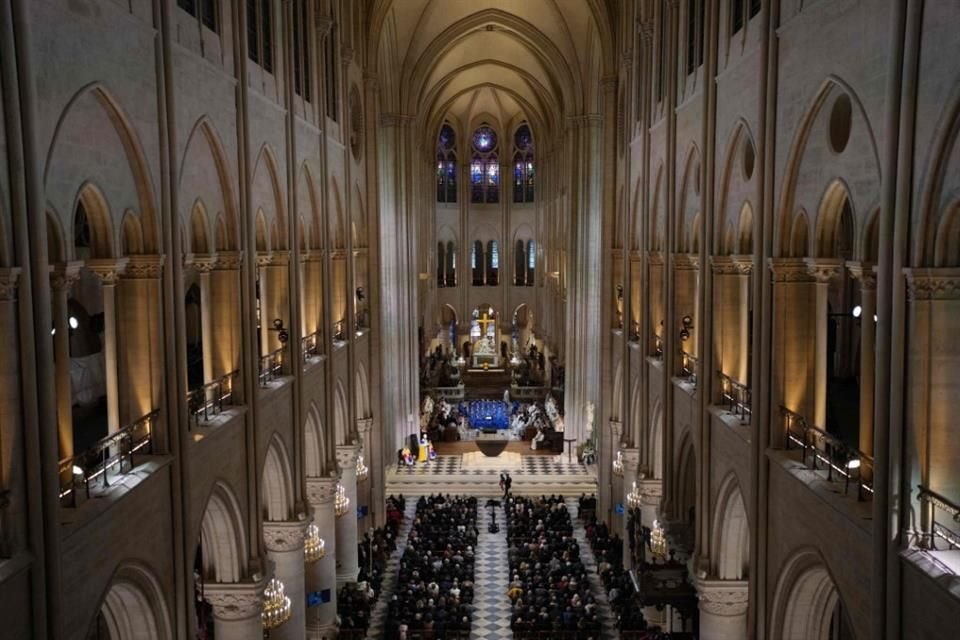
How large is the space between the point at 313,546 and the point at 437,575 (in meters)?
6.30

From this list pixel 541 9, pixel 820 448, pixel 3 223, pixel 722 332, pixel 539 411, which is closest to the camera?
pixel 3 223

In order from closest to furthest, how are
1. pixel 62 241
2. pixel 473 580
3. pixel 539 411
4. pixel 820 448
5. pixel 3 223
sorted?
pixel 3 223 → pixel 62 241 → pixel 820 448 → pixel 473 580 → pixel 539 411

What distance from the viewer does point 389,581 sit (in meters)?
28.5

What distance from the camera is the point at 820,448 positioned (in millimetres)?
12656

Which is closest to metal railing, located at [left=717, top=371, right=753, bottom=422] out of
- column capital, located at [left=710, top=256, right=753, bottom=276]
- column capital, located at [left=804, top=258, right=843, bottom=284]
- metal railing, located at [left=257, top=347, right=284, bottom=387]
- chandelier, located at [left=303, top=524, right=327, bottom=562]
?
column capital, located at [left=710, top=256, right=753, bottom=276]

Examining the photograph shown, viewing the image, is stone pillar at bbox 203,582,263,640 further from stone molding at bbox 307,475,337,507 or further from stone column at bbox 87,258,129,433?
stone molding at bbox 307,475,337,507

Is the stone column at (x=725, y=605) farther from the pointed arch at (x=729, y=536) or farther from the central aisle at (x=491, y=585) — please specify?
the central aisle at (x=491, y=585)

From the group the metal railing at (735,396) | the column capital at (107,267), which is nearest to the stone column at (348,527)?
the metal railing at (735,396)

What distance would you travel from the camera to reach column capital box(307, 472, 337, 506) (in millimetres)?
23281

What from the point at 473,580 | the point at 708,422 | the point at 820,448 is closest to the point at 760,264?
the point at 820,448

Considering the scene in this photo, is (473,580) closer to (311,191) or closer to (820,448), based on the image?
(311,191)

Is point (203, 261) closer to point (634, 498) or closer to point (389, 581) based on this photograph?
point (634, 498)

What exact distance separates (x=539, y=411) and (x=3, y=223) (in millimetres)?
40717

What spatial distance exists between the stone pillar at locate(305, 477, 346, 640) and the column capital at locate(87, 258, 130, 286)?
1210 cm
